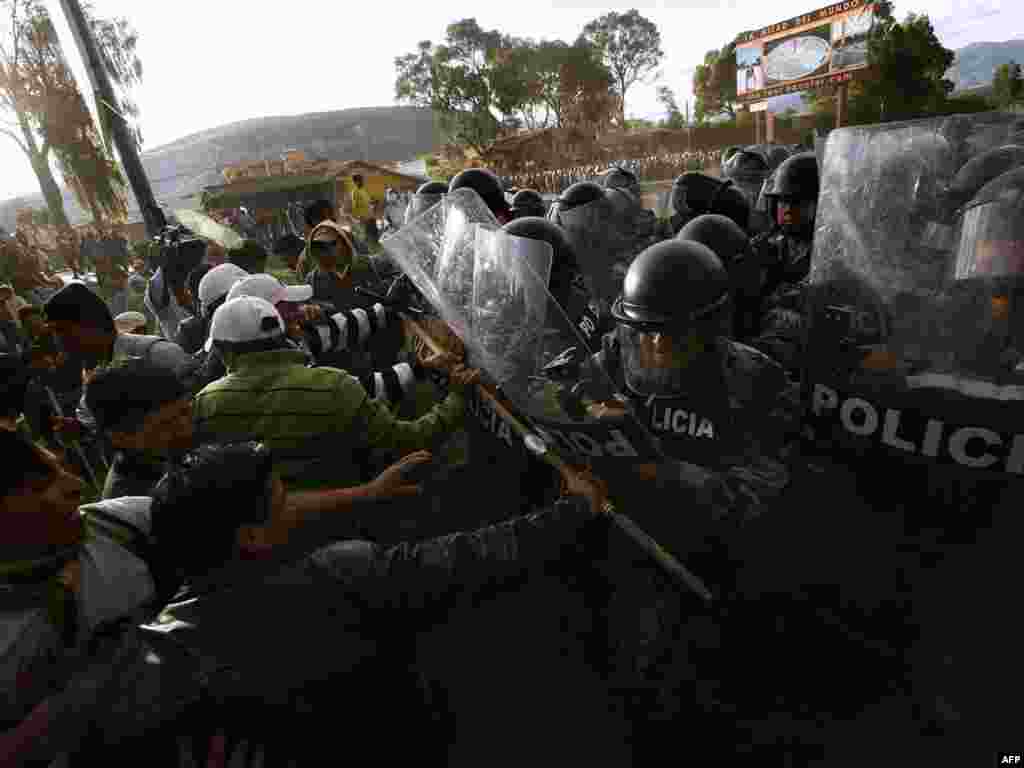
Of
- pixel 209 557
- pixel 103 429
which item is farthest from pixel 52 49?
pixel 209 557

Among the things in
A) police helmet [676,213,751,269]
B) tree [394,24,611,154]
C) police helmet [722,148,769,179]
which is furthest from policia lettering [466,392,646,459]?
tree [394,24,611,154]

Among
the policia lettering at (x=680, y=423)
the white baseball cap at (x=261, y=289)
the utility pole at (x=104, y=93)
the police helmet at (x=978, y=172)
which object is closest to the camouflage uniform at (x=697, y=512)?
the policia lettering at (x=680, y=423)

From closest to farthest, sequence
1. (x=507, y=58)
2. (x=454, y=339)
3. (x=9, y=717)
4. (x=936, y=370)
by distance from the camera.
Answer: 1. (x=9, y=717)
2. (x=936, y=370)
3. (x=454, y=339)
4. (x=507, y=58)

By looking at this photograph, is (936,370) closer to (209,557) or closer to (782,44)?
(209,557)

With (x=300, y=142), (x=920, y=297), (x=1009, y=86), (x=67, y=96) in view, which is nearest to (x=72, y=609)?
(x=920, y=297)

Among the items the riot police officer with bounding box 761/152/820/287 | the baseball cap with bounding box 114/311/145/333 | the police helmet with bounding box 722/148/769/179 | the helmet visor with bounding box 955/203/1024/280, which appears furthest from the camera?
the police helmet with bounding box 722/148/769/179

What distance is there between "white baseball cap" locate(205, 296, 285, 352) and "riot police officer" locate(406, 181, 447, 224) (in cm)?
390

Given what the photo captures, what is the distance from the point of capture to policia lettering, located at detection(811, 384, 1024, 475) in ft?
5.69

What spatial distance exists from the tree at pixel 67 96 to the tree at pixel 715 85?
40359 mm

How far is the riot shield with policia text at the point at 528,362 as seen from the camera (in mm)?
1849

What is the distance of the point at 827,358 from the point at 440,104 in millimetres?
51959

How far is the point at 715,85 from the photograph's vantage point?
44844 mm

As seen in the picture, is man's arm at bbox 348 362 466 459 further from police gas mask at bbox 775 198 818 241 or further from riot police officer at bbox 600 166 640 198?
riot police officer at bbox 600 166 640 198

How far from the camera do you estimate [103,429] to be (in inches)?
77.5
